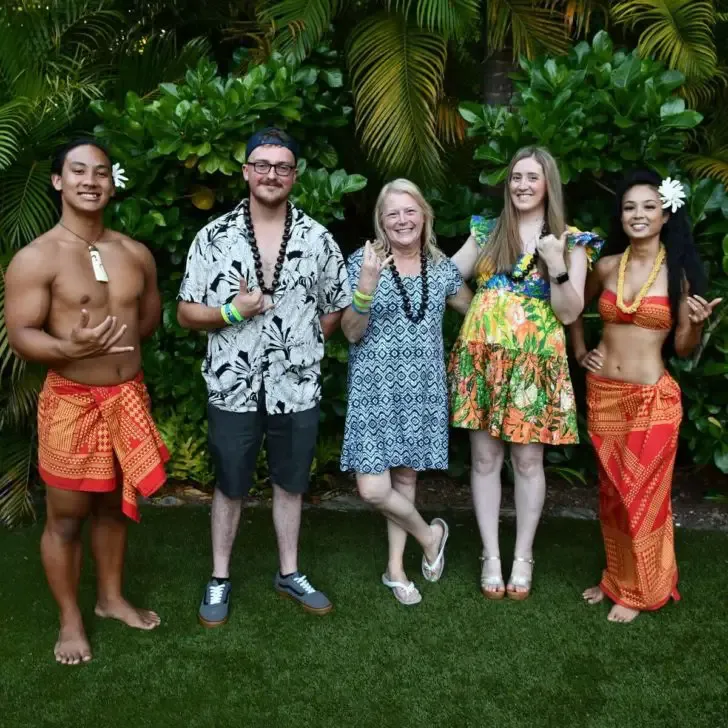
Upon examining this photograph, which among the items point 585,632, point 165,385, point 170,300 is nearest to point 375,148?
point 170,300

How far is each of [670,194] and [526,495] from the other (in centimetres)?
139

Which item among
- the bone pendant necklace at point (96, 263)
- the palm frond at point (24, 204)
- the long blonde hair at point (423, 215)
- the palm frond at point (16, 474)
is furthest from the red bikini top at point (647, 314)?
the palm frond at point (16, 474)

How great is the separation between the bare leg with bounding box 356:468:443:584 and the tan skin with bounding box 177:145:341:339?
87cm

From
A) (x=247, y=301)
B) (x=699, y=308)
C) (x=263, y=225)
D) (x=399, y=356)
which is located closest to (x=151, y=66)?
(x=263, y=225)

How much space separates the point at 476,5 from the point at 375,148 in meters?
0.94

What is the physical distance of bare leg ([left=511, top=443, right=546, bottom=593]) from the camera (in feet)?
12.0

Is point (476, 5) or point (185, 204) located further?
point (185, 204)

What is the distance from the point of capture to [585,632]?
3.47m

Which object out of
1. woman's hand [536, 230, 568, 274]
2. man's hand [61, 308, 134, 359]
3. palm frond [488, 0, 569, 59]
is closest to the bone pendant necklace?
man's hand [61, 308, 134, 359]

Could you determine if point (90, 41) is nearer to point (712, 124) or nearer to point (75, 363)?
point (75, 363)

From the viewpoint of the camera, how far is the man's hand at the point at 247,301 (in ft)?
10.1

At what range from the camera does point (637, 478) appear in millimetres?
3467

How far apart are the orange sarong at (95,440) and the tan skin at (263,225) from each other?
0.39 metres

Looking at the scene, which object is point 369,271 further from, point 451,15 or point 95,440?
point 451,15
